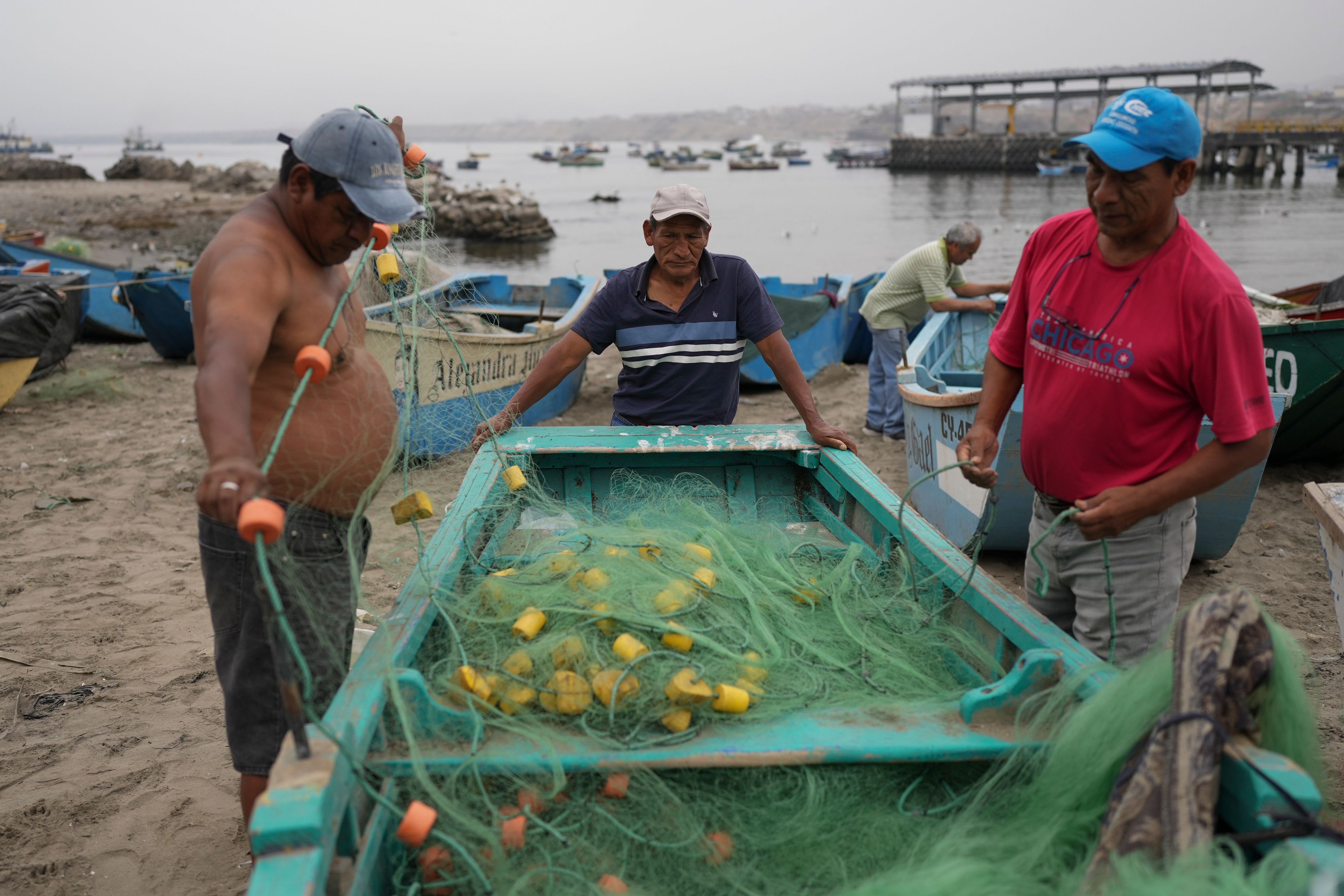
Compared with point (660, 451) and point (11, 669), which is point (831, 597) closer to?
point (660, 451)

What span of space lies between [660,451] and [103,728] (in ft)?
8.68

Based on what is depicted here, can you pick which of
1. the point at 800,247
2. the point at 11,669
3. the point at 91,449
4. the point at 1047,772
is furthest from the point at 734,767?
Answer: the point at 800,247

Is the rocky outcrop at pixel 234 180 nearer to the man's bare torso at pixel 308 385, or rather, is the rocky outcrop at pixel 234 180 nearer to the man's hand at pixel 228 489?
the man's bare torso at pixel 308 385

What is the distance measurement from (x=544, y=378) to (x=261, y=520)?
2.15 meters

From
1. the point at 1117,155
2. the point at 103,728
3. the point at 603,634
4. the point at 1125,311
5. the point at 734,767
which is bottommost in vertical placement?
the point at 103,728

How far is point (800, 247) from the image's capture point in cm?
2975

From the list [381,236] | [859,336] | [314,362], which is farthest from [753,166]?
[314,362]

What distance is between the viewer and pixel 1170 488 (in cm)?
218

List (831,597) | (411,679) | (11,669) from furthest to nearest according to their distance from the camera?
(11,669), (831,597), (411,679)

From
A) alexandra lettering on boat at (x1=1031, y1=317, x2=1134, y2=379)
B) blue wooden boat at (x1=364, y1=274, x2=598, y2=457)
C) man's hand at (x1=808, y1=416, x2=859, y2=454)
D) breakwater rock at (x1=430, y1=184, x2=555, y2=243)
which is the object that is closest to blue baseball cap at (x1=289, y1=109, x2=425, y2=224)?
alexandra lettering on boat at (x1=1031, y1=317, x2=1134, y2=379)

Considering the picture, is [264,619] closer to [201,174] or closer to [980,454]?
[980,454]

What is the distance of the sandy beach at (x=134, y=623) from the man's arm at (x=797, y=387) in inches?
70.7

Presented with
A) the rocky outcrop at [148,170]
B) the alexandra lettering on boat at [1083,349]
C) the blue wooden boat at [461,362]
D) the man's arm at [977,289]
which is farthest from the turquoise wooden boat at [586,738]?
the rocky outcrop at [148,170]

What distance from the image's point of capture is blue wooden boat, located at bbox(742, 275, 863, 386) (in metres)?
9.80
